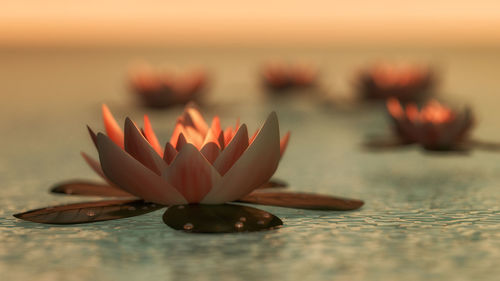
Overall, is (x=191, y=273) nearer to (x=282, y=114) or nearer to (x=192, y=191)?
(x=192, y=191)

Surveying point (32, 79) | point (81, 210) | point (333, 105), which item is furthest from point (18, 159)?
point (32, 79)

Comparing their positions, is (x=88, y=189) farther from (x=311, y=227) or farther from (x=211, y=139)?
(x=311, y=227)

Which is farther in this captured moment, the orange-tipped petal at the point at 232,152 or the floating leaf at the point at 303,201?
the floating leaf at the point at 303,201

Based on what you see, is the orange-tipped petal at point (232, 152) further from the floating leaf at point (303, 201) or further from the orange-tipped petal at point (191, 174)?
the floating leaf at point (303, 201)

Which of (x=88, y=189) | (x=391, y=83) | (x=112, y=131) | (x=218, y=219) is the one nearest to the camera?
(x=218, y=219)

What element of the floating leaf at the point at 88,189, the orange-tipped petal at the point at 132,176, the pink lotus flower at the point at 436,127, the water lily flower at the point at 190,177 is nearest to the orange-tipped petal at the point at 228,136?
the water lily flower at the point at 190,177

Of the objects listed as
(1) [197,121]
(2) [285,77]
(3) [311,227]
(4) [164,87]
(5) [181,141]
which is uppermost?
(2) [285,77]

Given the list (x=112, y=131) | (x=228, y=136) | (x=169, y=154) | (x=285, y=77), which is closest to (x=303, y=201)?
(x=228, y=136)
